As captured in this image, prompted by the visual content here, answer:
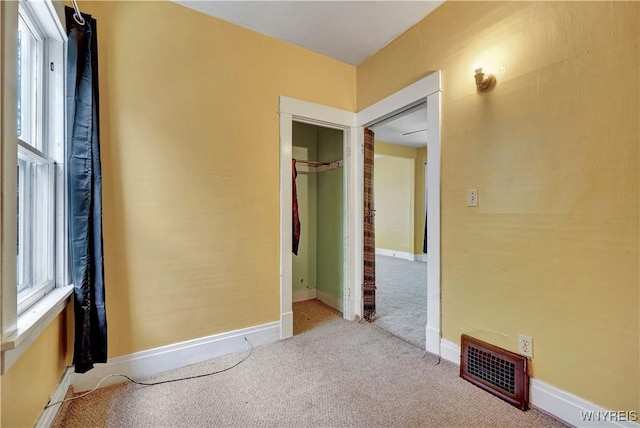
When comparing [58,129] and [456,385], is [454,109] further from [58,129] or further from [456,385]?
[58,129]

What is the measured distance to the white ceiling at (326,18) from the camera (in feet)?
6.49

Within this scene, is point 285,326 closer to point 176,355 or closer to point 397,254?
point 176,355

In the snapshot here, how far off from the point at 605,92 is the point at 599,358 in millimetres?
1219

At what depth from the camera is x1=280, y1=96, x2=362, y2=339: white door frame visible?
2369mm

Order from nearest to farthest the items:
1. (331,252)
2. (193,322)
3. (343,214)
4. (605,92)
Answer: (605,92) < (193,322) < (343,214) < (331,252)

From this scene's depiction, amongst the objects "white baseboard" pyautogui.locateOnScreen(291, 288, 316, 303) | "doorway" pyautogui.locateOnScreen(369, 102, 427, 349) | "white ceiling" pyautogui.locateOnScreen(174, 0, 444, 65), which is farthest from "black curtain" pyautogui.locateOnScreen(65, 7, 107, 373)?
"doorway" pyautogui.locateOnScreen(369, 102, 427, 349)

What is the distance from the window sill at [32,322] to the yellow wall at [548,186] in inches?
85.9

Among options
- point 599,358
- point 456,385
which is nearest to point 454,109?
point 599,358

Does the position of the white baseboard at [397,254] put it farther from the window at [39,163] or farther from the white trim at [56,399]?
the window at [39,163]

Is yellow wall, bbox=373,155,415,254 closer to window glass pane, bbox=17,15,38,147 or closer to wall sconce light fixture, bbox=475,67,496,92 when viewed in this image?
wall sconce light fixture, bbox=475,67,496,92

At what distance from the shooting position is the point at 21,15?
1288 mm

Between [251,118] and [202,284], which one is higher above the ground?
[251,118]

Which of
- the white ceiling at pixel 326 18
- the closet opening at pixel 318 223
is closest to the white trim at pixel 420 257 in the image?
the closet opening at pixel 318 223

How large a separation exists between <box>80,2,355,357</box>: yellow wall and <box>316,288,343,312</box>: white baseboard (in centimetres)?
86
